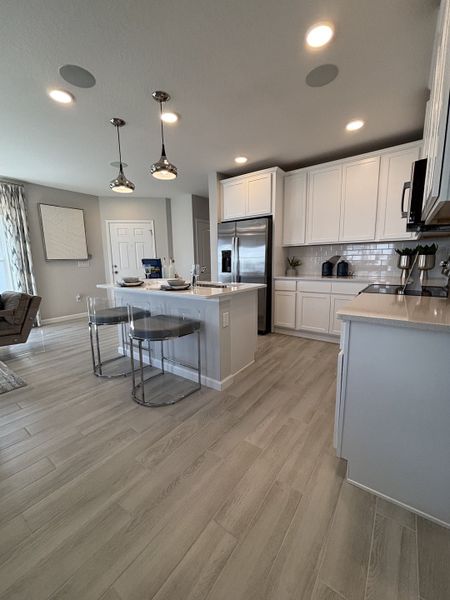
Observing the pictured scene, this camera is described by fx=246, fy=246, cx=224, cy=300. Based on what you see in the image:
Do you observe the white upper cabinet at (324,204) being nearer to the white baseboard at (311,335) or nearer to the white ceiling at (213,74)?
the white ceiling at (213,74)

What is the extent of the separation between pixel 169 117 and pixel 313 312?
2965 millimetres

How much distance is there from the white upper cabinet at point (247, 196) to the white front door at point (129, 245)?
2.45 m

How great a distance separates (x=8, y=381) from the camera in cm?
250

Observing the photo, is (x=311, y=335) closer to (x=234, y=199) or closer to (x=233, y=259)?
(x=233, y=259)

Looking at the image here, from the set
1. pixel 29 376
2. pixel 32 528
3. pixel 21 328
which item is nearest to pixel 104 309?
pixel 29 376

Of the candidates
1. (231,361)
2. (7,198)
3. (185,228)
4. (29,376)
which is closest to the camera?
(231,361)

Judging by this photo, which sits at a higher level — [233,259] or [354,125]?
[354,125]

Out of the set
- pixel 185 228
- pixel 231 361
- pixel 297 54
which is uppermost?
pixel 297 54

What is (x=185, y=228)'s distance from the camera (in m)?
5.89

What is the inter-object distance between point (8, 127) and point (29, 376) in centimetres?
271

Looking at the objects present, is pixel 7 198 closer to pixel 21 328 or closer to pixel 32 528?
pixel 21 328

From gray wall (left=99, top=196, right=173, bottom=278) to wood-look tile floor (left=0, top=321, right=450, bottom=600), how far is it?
4497 millimetres

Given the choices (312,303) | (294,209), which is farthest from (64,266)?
(312,303)

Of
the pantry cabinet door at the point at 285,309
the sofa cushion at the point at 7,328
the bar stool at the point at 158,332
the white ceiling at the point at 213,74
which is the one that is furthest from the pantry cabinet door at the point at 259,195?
the sofa cushion at the point at 7,328
